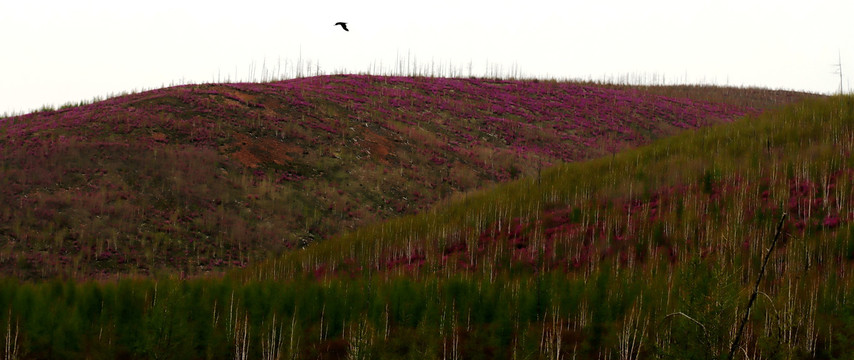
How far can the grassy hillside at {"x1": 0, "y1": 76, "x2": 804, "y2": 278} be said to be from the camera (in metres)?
23.9

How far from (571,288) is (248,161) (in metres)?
24.0

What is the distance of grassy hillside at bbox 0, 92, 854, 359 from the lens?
9969mm

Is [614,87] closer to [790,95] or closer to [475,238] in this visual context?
[790,95]

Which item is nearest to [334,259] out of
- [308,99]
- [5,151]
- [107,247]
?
[107,247]

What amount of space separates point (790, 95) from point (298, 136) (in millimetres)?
→ 59029

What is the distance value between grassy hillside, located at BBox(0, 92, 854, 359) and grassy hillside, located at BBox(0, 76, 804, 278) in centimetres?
702

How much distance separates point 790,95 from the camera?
7138 cm

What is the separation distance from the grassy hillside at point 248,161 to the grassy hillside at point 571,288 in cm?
702

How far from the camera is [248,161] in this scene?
33.2 metres

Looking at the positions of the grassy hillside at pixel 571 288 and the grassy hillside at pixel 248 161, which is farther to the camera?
the grassy hillside at pixel 248 161

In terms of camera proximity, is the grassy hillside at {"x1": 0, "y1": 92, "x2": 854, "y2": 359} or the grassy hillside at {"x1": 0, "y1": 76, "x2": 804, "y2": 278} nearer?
the grassy hillside at {"x1": 0, "y1": 92, "x2": 854, "y2": 359}

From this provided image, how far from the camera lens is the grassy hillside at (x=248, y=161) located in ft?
78.3

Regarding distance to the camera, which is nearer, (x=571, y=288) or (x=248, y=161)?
(x=571, y=288)

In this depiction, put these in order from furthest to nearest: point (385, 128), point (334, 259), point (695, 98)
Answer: point (695, 98), point (385, 128), point (334, 259)
